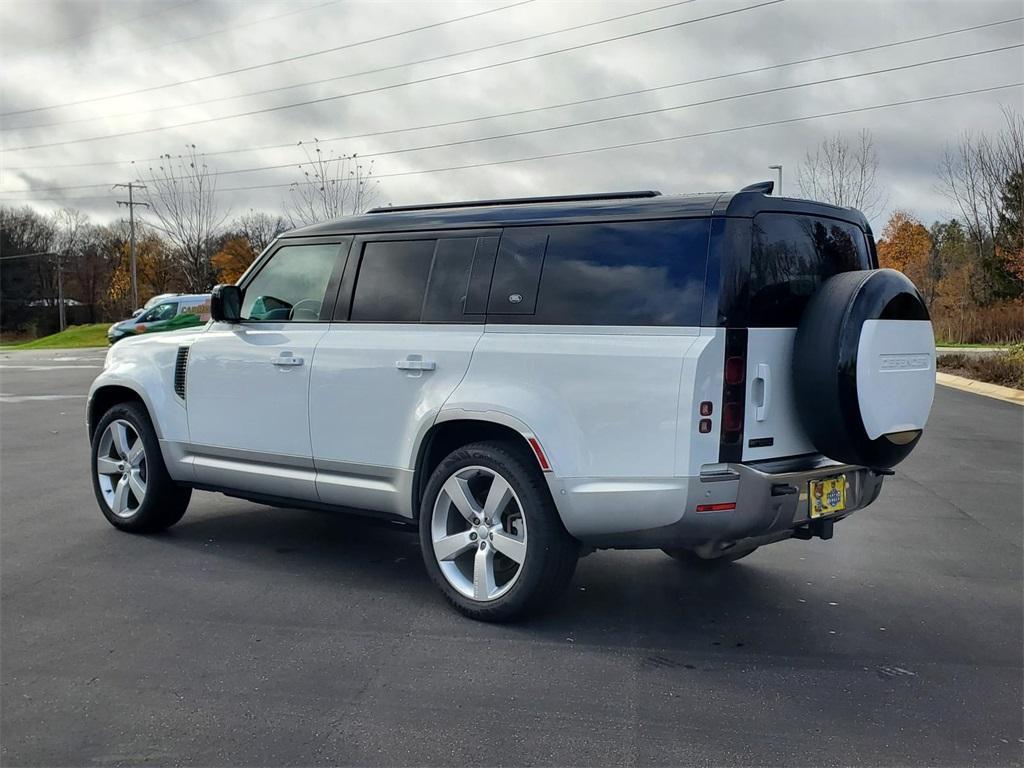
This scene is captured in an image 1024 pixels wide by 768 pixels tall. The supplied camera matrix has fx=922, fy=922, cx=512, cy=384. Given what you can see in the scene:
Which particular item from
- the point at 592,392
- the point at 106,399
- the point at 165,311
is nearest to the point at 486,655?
the point at 592,392

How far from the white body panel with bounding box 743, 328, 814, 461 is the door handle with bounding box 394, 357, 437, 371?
1593mm

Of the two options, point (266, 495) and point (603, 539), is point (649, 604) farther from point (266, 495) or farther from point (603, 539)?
point (266, 495)

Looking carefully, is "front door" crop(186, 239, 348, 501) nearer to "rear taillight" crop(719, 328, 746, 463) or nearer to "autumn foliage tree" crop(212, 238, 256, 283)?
"rear taillight" crop(719, 328, 746, 463)

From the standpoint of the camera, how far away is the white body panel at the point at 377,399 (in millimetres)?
4711

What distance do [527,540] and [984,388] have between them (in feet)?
58.7

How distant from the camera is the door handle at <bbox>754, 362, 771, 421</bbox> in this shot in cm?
410

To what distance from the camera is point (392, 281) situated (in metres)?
5.10

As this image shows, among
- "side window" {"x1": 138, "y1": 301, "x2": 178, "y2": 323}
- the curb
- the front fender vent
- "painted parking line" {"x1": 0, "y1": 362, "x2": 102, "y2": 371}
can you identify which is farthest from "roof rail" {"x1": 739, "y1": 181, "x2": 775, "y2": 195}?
"side window" {"x1": 138, "y1": 301, "x2": 178, "y2": 323}

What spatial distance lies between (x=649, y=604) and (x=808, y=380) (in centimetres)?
152

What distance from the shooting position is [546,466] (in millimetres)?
4254

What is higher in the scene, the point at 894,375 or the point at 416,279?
the point at 416,279

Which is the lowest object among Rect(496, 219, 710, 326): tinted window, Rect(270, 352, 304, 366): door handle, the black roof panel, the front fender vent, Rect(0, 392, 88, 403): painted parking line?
Rect(0, 392, 88, 403): painted parking line

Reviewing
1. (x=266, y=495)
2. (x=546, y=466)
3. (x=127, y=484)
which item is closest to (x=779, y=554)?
(x=546, y=466)

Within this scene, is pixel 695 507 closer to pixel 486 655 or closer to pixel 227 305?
pixel 486 655
